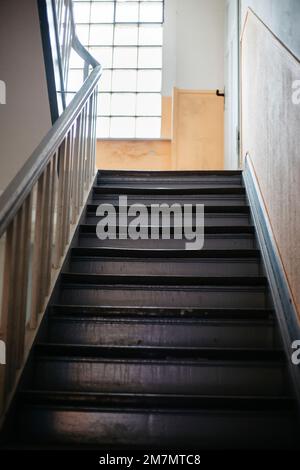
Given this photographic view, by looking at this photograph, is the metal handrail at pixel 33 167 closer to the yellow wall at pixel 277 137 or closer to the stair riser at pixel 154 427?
the stair riser at pixel 154 427

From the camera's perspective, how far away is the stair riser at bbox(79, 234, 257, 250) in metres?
3.00

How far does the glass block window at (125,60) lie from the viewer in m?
6.29

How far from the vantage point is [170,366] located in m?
2.12

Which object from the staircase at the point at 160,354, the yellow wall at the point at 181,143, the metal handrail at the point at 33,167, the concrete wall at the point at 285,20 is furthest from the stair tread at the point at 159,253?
the yellow wall at the point at 181,143

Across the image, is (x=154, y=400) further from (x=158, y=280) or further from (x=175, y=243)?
(x=175, y=243)

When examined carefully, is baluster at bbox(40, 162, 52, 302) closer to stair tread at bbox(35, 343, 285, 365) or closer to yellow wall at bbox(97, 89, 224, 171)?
stair tread at bbox(35, 343, 285, 365)

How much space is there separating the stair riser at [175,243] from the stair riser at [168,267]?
0.63 feet

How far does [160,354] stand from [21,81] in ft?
6.92

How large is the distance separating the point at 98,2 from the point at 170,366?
559 centimetres

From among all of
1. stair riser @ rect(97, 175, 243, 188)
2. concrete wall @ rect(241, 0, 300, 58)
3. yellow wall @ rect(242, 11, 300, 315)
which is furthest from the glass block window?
concrete wall @ rect(241, 0, 300, 58)

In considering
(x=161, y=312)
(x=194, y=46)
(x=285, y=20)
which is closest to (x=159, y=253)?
(x=161, y=312)

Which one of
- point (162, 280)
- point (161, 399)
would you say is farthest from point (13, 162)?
point (161, 399)

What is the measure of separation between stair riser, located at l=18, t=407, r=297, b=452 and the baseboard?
16 centimetres
